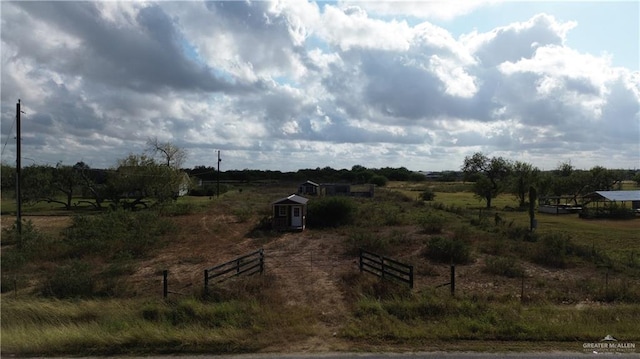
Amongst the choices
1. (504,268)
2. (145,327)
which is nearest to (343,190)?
(504,268)

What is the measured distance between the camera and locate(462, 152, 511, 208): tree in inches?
2574

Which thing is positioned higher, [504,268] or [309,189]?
[309,189]

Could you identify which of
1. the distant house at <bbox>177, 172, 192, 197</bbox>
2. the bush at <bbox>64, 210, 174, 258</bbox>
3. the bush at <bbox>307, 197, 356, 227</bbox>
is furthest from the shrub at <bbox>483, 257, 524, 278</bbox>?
the distant house at <bbox>177, 172, 192, 197</bbox>

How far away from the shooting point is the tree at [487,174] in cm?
6538

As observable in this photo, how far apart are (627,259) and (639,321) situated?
41.8ft

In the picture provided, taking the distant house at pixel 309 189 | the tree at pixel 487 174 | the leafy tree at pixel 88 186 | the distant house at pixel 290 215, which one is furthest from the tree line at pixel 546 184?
the leafy tree at pixel 88 186

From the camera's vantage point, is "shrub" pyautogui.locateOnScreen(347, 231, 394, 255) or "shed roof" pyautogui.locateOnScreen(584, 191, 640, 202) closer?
"shrub" pyautogui.locateOnScreen(347, 231, 394, 255)

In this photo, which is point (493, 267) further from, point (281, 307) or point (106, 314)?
point (106, 314)

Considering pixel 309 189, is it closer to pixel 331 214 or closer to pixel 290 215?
pixel 331 214

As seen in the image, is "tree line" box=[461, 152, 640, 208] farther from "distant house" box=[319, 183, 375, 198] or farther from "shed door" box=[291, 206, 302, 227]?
"shed door" box=[291, 206, 302, 227]

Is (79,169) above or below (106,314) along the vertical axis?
above

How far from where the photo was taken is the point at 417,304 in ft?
34.8

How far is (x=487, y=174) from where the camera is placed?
84188 mm

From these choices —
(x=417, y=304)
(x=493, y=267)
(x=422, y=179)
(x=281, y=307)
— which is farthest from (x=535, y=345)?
(x=422, y=179)
